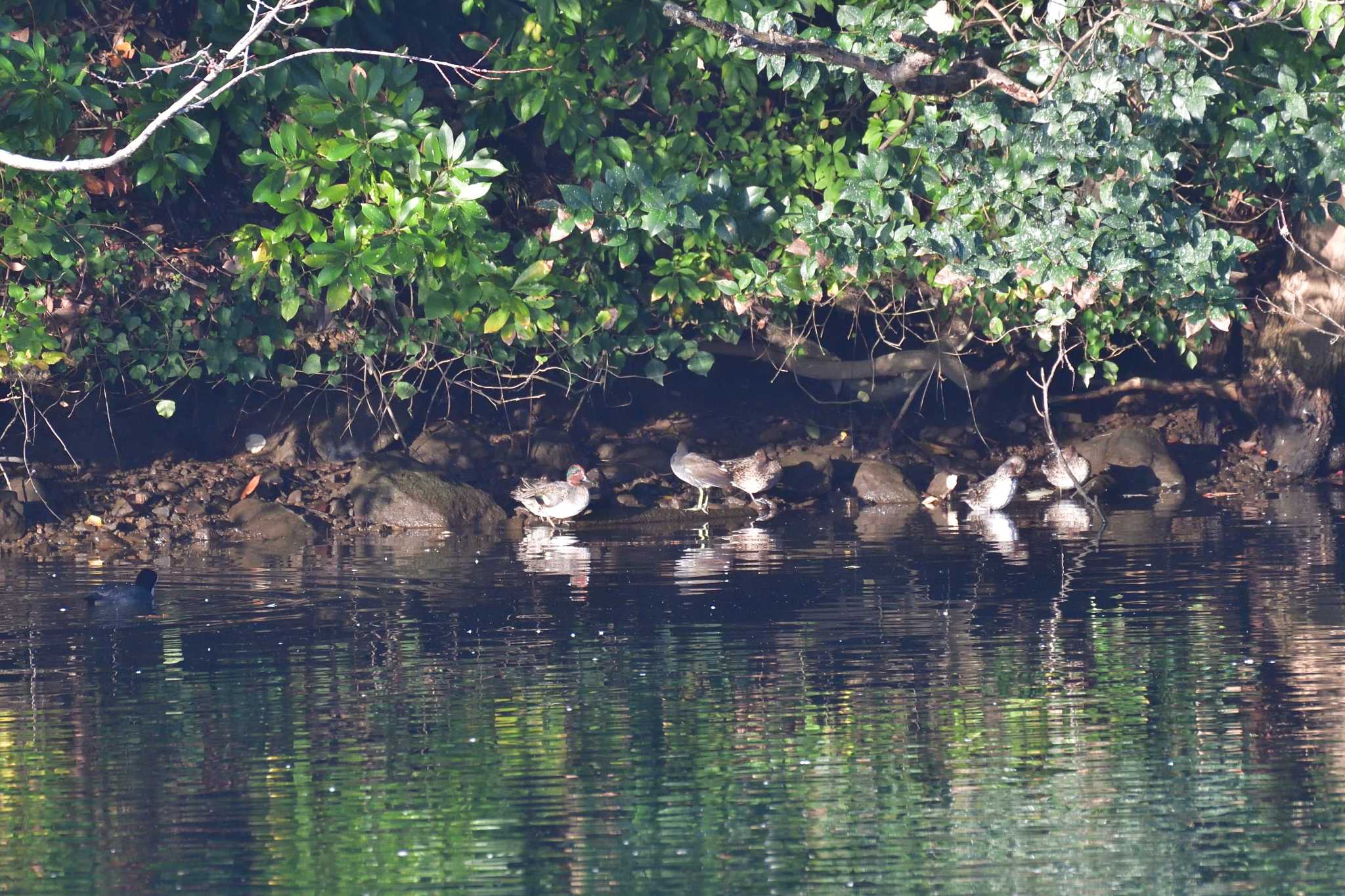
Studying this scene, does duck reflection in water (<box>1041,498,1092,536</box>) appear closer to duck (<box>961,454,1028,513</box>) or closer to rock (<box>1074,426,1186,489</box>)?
duck (<box>961,454,1028,513</box>)

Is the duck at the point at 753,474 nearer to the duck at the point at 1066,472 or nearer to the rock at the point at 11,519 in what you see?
the duck at the point at 1066,472

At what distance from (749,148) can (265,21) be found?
22.3 feet

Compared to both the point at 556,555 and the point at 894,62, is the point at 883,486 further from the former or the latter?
the point at 894,62

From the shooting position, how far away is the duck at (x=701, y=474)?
17.5 meters

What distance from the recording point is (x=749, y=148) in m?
15.2

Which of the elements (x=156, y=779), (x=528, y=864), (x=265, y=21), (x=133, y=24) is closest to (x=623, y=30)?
(x=133, y=24)

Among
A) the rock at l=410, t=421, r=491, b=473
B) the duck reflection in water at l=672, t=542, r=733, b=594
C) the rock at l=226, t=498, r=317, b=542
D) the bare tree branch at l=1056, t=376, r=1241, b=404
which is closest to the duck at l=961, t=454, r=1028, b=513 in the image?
the bare tree branch at l=1056, t=376, r=1241, b=404

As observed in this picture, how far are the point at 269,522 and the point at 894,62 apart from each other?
6.91 m

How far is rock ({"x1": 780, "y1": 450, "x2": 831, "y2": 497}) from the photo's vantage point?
18656mm

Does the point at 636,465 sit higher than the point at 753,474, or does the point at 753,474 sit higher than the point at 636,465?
the point at 636,465

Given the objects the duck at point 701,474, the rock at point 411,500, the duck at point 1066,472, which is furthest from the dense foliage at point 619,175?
the duck at point 1066,472

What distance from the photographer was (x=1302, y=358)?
18828mm

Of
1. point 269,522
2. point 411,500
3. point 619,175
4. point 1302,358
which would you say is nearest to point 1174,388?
point 1302,358

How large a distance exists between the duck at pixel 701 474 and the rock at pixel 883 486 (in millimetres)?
1404
